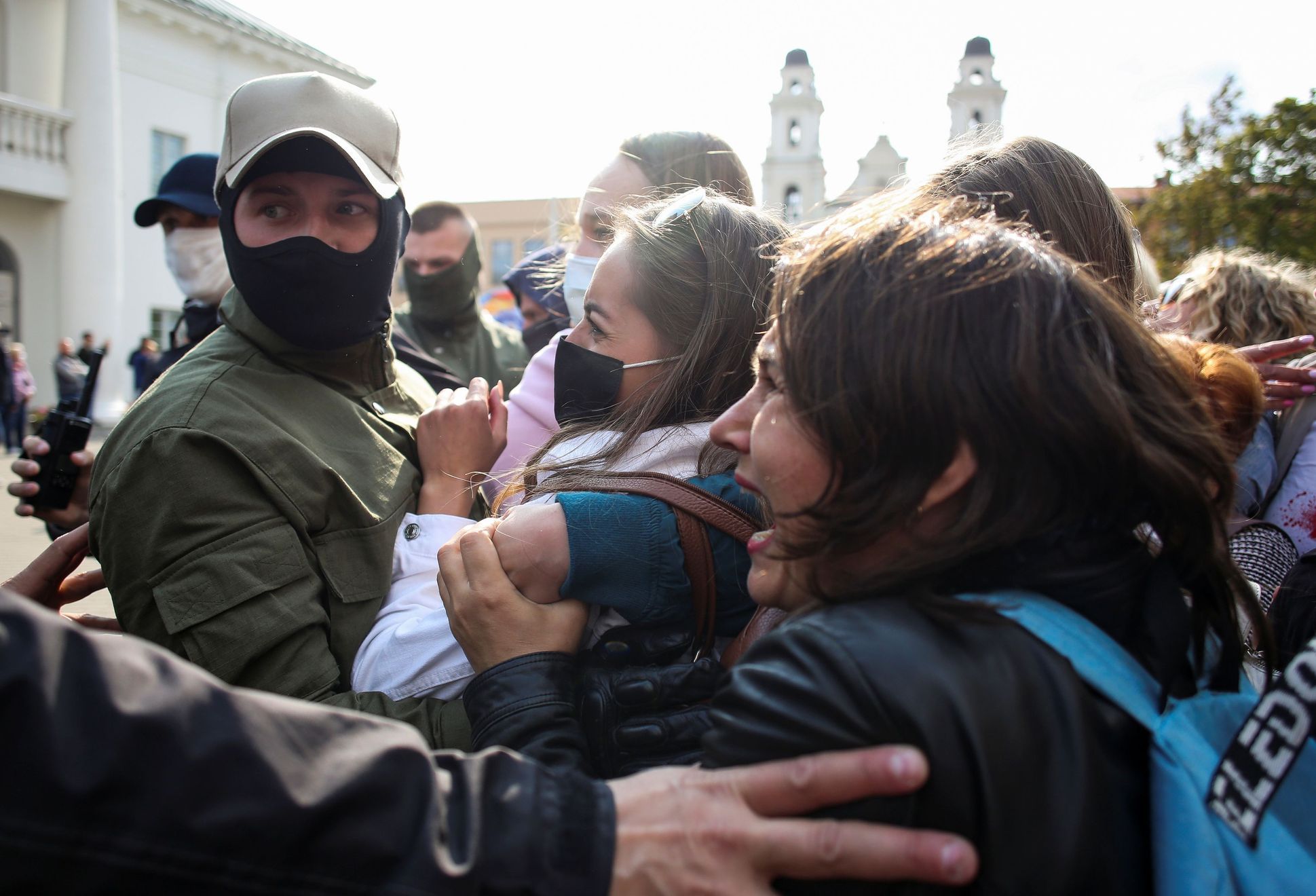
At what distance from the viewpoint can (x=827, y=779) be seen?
99cm

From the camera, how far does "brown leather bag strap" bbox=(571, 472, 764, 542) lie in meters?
1.62

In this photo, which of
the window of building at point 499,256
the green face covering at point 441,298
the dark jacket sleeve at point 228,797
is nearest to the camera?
the dark jacket sleeve at point 228,797

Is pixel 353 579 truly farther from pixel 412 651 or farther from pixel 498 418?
pixel 498 418

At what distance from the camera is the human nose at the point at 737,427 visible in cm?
145

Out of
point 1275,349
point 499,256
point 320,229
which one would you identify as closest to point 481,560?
point 320,229

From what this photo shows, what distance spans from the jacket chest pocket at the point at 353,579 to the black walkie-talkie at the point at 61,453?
1411 millimetres

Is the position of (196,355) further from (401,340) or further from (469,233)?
(469,233)

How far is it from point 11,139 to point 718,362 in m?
19.5

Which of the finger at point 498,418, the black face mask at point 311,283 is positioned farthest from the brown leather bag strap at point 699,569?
the black face mask at point 311,283

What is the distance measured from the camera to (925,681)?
994 mm

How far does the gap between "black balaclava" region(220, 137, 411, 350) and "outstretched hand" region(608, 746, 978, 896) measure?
1525mm

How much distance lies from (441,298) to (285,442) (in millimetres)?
3132

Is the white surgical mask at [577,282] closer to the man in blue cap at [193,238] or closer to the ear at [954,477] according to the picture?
the man in blue cap at [193,238]

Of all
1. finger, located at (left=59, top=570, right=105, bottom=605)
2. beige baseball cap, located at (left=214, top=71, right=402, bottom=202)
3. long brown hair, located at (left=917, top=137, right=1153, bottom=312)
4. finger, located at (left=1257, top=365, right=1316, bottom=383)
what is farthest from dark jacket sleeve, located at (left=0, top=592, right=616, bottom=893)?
finger, located at (left=1257, top=365, right=1316, bottom=383)
